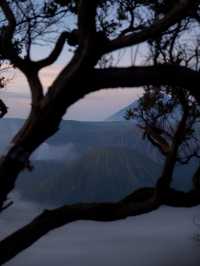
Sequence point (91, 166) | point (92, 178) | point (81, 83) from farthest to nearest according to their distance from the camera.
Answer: point (91, 166), point (92, 178), point (81, 83)

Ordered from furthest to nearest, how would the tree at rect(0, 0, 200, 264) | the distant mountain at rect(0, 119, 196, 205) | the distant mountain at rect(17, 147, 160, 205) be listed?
1. the distant mountain at rect(0, 119, 196, 205)
2. the distant mountain at rect(17, 147, 160, 205)
3. the tree at rect(0, 0, 200, 264)

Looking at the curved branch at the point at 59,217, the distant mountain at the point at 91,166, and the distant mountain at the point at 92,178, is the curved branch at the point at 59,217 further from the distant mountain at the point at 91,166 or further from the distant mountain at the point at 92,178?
the distant mountain at the point at 92,178

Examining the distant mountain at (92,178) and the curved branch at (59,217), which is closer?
the curved branch at (59,217)

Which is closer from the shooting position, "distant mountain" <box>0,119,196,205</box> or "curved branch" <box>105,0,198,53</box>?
"curved branch" <box>105,0,198,53</box>

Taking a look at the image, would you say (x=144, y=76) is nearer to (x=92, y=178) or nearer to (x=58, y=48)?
(x=58, y=48)

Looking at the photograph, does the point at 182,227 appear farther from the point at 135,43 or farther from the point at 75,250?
the point at 135,43

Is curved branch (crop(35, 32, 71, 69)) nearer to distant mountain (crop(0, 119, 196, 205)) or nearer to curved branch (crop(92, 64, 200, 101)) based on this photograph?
curved branch (crop(92, 64, 200, 101))

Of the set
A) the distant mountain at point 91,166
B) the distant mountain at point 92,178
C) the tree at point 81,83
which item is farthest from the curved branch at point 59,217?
the distant mountain at point 92,178

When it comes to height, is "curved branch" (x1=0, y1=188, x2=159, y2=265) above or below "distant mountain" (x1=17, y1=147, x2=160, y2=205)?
above

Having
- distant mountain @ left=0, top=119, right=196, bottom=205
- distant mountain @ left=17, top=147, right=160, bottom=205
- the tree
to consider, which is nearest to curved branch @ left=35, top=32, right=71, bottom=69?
the tree

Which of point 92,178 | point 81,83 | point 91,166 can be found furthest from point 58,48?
point 91,166

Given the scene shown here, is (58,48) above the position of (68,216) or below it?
above

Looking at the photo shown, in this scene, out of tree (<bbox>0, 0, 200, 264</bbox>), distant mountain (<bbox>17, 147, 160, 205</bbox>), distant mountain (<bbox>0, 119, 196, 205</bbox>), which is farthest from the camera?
distant mountain (<bbox>0, 119, 196, 205</bbox>)

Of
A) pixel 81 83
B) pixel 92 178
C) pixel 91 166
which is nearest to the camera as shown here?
pixel 81 83
